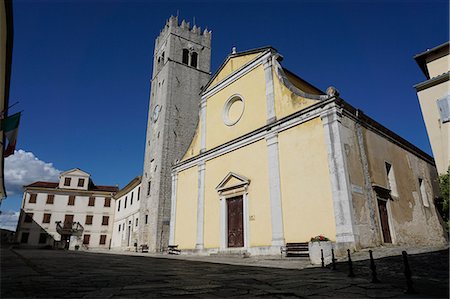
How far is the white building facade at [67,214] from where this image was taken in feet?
113

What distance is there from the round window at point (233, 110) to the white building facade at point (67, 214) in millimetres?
26233

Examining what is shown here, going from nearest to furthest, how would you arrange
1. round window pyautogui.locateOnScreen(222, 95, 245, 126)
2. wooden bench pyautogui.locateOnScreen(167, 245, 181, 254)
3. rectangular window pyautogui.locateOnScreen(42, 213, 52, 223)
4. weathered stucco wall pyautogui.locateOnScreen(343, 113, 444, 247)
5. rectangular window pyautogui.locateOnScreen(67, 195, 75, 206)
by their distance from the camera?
weathered stucco wall pyautogui.locateOnScreen(343, 113, 444, 247) → round window pyautogui.locateOnScreen(222, 95, 245, 126) → wooden bench pyautogui.locateOnScreen(167, 245, 181, 254) → rectangular window pyautogui.locateOnScreen(42, 213, 52, 223) → rectangular window pyautogui.locateOnScreen(67, 195, 75, 206)

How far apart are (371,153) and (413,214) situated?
4.42 metres

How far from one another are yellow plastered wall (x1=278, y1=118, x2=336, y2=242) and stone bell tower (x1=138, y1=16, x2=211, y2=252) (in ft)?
46.1

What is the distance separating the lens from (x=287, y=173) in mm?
12172

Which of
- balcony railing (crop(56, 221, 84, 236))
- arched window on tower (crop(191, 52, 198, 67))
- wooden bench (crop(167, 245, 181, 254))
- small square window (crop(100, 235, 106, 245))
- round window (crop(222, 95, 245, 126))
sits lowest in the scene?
wooden bench (crop(167, 245, 181, 254))

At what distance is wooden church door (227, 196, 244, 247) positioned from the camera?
13.8 meters

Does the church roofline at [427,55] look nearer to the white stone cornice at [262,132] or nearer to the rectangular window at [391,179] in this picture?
the rectangular window at [391,179]

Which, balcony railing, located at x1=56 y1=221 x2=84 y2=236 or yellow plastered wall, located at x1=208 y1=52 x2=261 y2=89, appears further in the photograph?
balcony railing, located at x1=56 y1=221 x2=84 y2=236

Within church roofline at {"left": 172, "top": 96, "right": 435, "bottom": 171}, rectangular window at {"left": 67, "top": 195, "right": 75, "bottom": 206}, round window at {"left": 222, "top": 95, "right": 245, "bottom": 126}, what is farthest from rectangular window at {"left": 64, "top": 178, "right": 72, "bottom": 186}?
round window at {"left": 222, "top": 95, "right": 245, "bottom": 126}

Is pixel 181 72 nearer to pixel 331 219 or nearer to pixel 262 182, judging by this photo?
pixel 262 182

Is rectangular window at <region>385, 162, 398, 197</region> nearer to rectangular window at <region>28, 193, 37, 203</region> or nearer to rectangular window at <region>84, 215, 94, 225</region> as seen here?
rectangular window at <region>84, 215, 94, 225</region>

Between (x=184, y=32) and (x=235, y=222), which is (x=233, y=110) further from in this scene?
(x=184, y=32)

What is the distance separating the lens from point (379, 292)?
3.96 meters
